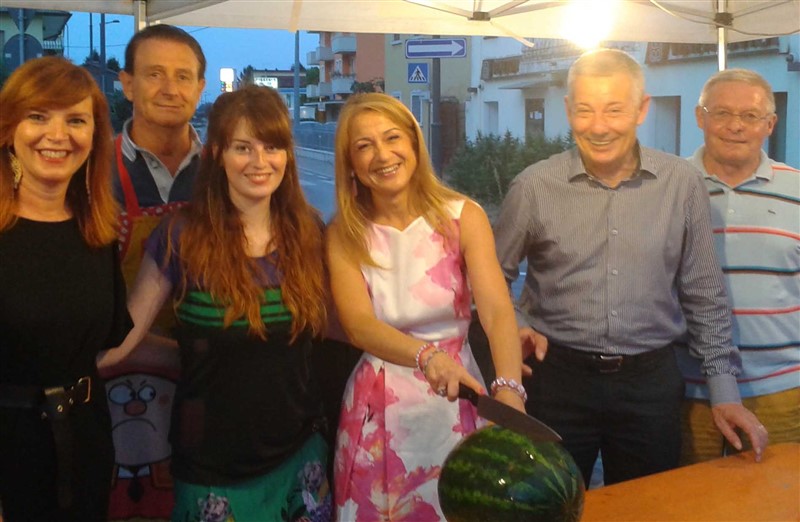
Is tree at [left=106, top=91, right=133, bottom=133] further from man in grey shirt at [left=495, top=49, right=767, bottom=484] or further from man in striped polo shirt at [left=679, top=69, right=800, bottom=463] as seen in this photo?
man in striped polo shirt at [left=679, top=69, right=800, bottom=463]

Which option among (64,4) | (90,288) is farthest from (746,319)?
(64,4)

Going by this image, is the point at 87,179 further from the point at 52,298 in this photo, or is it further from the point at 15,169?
the point at 52,298

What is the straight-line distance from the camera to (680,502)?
2057 millimetres

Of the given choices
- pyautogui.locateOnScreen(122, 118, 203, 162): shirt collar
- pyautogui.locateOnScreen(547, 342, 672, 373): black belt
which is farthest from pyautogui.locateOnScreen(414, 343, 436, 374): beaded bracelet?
pyautogui.locateOnScreen(122, 118, 203, 162): shirt collar

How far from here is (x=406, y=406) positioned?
7.18ft

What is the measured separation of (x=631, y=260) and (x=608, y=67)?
567 millimetres

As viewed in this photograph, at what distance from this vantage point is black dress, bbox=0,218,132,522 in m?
1.89

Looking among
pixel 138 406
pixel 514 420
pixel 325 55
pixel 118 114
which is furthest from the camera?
pixel 325 55

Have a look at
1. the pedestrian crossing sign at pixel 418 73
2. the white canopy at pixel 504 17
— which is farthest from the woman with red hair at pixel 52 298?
the pedestrian crossing sign at pixel 418 73

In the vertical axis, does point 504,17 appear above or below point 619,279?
above

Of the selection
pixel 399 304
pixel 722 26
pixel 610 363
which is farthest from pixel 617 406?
pixel 722 26

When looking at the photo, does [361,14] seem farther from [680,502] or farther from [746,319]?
[680,502]

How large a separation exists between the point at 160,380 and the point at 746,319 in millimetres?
1868

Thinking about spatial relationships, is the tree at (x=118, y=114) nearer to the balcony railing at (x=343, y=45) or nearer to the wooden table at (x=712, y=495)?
the wooden table at (x=712, y=495)
